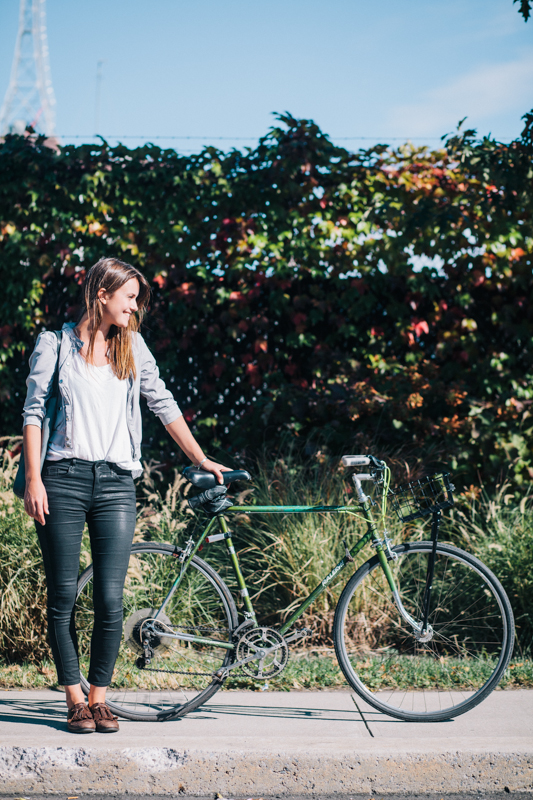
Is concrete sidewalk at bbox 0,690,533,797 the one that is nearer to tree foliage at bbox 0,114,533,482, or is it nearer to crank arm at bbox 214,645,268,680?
crank arm at bbox 214,645,268,680

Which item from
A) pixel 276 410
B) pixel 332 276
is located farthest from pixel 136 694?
pixel 332 276

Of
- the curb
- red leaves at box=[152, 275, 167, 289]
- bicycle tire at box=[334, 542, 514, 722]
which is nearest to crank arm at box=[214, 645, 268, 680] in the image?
bicycle tire at box=[334, 542, 514, 722]

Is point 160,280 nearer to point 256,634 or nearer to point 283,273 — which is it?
point 283,273

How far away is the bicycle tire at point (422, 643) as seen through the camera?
3.14 m

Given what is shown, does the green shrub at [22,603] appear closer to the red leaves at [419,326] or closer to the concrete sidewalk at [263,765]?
the concrete sidewalk at [263,765]

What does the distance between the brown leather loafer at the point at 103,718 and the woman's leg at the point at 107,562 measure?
0.10 feet

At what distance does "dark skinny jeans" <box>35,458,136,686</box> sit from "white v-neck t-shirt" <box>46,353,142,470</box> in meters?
0.05

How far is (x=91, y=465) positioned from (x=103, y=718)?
1.08 meters

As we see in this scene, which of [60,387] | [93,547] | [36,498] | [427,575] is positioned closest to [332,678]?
[427,575]

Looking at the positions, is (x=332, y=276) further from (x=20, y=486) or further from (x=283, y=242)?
(x=20, y=486)

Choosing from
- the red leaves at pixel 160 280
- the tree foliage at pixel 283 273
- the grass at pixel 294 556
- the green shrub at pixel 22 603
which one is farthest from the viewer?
the red leaves at pixel 160 280

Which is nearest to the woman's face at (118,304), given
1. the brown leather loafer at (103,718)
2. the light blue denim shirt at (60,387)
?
the light blue denim shirt at (60,387)

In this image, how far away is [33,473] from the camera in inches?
110

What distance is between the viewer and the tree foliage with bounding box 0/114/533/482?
5.66 meters
